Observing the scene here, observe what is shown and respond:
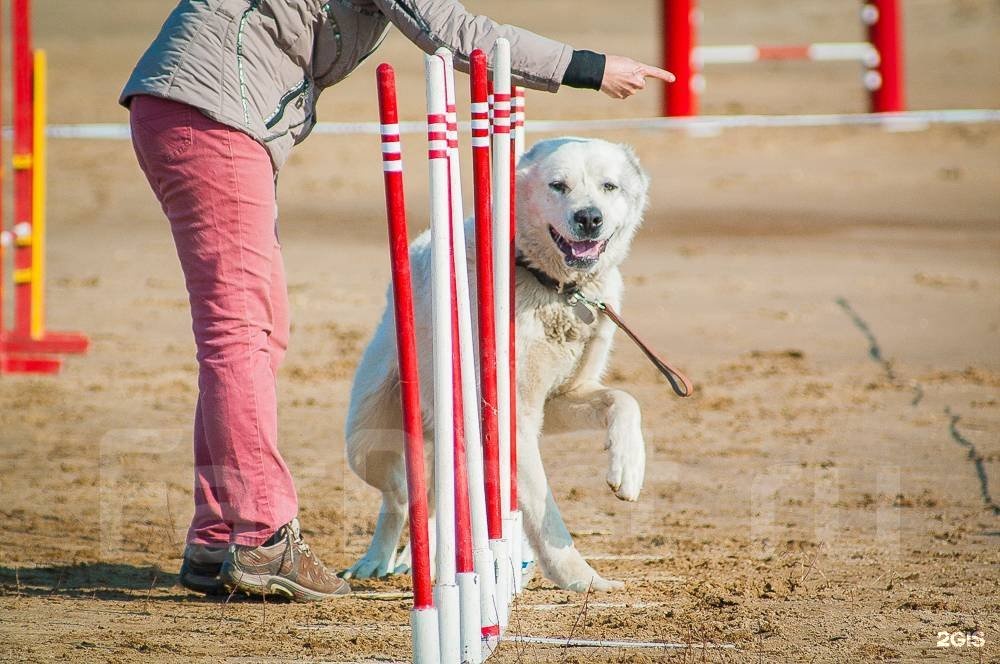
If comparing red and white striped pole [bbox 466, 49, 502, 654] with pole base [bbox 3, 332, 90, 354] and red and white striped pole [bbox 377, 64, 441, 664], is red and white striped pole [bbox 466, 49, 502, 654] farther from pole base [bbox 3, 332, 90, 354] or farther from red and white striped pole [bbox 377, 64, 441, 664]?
pole base [bbox 3, 332, 90, 354]

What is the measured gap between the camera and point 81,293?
31.8 feet

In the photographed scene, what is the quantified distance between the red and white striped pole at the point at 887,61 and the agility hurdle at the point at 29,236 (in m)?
10.6

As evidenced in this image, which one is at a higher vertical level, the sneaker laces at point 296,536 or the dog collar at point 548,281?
the dog collar at point 548,281

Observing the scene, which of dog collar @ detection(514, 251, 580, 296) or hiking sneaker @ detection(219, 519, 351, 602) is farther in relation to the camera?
dog collar @ detection(514, 251, 580, 296)

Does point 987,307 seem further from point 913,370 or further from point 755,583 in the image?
point 755,583

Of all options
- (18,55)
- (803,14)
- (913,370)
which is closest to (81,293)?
(18,55)

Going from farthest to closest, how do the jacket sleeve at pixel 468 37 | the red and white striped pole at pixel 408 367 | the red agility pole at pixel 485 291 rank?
1. the jacket sleeve at pixel 468 37
2. the red agility pole at pixel 485 291
3. the red and white striped pole at pixel 408 367

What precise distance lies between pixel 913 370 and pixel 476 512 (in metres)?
4.99

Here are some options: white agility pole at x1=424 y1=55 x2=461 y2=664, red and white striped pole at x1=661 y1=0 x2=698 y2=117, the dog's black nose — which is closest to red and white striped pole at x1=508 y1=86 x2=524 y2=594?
the dog's black nose

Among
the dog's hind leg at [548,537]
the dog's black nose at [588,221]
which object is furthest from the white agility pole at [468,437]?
the dog's black nose at [588,221]

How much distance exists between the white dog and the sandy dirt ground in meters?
0.27

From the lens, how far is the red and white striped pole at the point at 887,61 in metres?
15.7

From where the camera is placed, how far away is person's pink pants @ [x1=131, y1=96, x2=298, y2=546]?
362 cm

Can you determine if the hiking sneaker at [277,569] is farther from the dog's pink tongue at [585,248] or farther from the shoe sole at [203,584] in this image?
the dog's pink tongue at [585,248]
